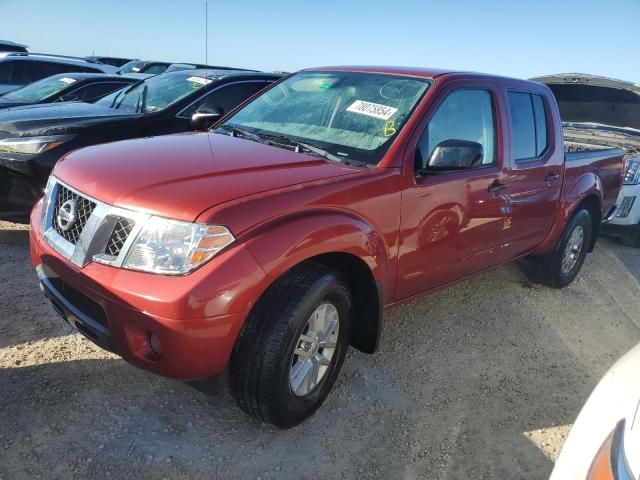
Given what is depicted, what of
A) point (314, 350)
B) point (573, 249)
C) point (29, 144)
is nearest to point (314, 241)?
point (314, 350)

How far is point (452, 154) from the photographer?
9.15 feet

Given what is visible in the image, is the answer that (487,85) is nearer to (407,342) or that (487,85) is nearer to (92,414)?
(407,342)

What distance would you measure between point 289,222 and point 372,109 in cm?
114

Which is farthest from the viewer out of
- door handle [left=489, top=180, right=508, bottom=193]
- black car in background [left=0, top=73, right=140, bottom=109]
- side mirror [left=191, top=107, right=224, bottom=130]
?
black car in background [left=0, top=73, right=140, bottom=109]

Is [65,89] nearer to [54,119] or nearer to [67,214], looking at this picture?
[54,119]

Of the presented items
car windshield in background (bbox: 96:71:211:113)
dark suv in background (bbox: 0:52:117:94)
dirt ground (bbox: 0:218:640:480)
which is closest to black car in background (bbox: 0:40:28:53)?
dark suv in background (bbox: 0:52:117:94)

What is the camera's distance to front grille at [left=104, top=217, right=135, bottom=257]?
2154mm

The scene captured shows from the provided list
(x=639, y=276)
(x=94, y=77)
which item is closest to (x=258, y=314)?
(x=639, y=276)

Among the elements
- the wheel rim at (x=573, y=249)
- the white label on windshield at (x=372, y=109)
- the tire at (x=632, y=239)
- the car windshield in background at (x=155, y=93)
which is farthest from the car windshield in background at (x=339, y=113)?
the tire at (x=632, y=239)

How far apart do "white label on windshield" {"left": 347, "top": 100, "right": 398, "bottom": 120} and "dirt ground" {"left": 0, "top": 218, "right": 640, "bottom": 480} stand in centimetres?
148

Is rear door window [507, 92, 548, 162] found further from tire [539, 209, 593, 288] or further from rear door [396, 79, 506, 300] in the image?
tire [539, 209, 593, 288]

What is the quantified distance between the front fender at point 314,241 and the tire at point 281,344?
0.44 ft

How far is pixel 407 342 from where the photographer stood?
3.57 meters

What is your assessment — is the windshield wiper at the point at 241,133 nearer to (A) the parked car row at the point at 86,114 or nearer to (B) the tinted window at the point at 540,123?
(A) the parked car row at the point at 86,114
